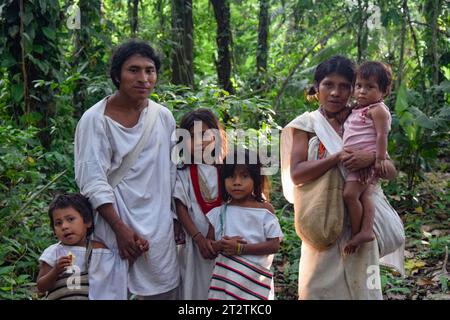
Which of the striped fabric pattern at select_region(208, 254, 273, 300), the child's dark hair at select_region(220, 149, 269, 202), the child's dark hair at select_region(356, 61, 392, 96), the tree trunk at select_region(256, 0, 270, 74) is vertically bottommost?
the striped fabric pattern at select_region(208, 254, 273, 300)

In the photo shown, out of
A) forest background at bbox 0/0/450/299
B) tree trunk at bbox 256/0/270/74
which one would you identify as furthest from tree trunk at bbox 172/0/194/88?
tree trunk at bbox 256/0/270/74

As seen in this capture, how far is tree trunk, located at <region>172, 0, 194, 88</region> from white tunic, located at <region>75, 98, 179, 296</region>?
4985 mm

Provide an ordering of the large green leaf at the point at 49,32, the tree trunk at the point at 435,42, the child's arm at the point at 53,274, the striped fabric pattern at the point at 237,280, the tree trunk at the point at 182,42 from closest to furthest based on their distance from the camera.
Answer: the child's arm at the point at 53,274, the striped fabric pattern at the point at 237,280, the large green leaf at the point at 49,32, the tree trunk at the point at 435,42, the tree trunk at the point at 182,42

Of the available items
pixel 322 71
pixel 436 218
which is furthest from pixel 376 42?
pixel 322 71

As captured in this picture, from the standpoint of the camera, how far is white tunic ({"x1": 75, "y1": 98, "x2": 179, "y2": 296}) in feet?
9.97

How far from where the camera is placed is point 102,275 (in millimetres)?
3045

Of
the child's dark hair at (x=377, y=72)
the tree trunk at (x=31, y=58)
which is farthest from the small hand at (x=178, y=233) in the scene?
the tree trunk at (x=31, y=58)

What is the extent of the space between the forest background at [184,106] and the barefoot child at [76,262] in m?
1.15

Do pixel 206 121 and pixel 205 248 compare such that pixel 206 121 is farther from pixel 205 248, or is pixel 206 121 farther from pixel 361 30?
pixel 361 30

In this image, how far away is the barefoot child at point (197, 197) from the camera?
3.27 m

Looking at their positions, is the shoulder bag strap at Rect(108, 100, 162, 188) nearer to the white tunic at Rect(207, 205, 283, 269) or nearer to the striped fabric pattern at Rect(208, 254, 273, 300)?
the white tunic at Rect(207, 205, 283, 269)

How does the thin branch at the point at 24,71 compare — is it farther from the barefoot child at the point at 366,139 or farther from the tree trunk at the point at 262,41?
the tree trunk at the point at 262,41

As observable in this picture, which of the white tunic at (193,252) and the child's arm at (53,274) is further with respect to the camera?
the white tunic at (193,252)

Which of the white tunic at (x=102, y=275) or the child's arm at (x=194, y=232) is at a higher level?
the child's arm at (x=194, y=232)
